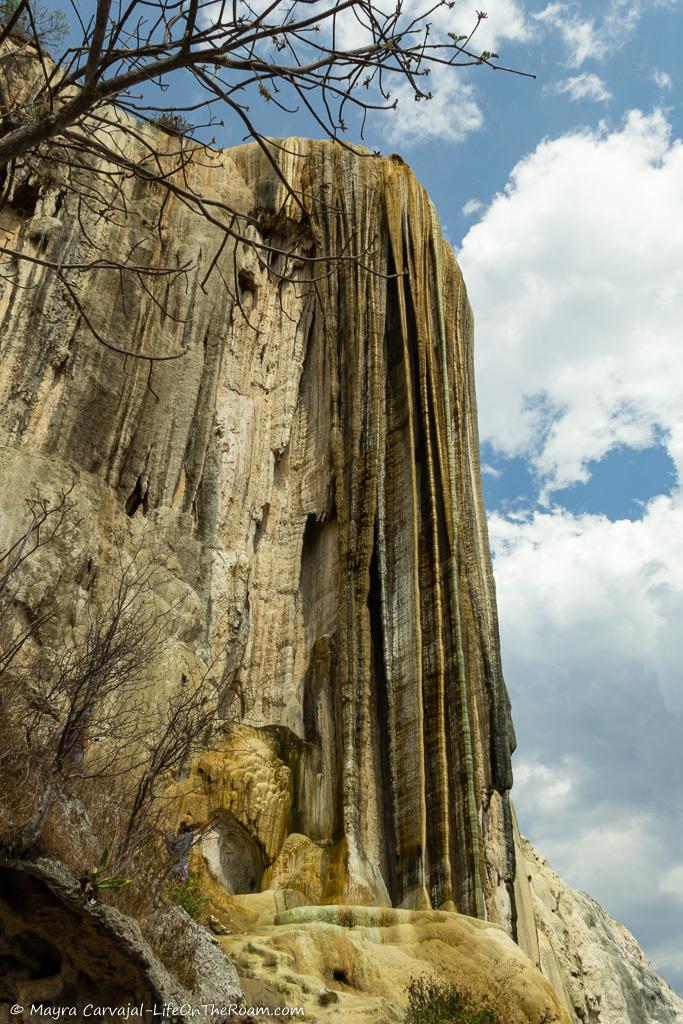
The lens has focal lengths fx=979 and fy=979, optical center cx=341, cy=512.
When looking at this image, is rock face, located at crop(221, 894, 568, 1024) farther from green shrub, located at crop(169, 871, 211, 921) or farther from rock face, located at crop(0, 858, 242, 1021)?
rock face, located at crop(0, 858, 242, 1021)

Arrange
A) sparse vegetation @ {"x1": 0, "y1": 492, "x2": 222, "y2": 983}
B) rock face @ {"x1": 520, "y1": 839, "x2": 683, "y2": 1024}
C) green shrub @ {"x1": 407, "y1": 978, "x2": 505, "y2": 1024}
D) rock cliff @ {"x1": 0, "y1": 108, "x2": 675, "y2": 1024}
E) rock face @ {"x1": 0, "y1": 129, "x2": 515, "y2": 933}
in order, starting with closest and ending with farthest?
sparse vegetation @ {"x1": 0, "y1": 492, "x2": 222, "y2": 983}, green shrub @ {"x1": 407, "y1": 978, "x2": 505, "y2": 1024}, rock cliff @ {"x1": 0, "y1": 108, "x2": 675, "y2": 1024}, rock face @ {"x1": 0, "y1": 129, "x2": 515, "y2": 933}, rock face @ {"x1": 520, "y1": 839, "x2": 683, "y2": 1024}

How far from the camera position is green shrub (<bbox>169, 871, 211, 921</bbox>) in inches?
Answer: 274

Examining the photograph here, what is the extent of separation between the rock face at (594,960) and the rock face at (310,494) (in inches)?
169

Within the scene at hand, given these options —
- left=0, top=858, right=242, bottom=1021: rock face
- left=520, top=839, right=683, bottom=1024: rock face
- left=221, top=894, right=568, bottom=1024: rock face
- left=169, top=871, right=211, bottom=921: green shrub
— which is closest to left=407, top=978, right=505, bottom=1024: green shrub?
left=221, top=894, right=568, bottom=1024: rock face

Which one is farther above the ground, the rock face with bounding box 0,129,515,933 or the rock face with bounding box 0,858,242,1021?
the rock face with bounding box 0,129,515,933

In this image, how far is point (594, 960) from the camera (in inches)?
612

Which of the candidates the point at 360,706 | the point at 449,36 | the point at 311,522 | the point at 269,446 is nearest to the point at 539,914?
the point at 360,706

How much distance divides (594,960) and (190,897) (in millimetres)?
10660

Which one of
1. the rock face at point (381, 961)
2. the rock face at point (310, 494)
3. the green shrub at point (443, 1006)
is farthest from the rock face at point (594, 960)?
the green shrub at point (443, 1006)

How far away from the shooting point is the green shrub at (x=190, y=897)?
6.97 metres

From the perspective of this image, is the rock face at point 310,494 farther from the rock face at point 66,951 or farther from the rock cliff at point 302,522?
the rock face at point 66,951

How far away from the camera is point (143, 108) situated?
164 inches

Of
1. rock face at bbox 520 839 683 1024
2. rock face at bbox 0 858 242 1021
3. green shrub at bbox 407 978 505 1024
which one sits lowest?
rock face at bbox 0 858 242 1021

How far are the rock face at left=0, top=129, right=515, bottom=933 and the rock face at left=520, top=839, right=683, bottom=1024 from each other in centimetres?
430
